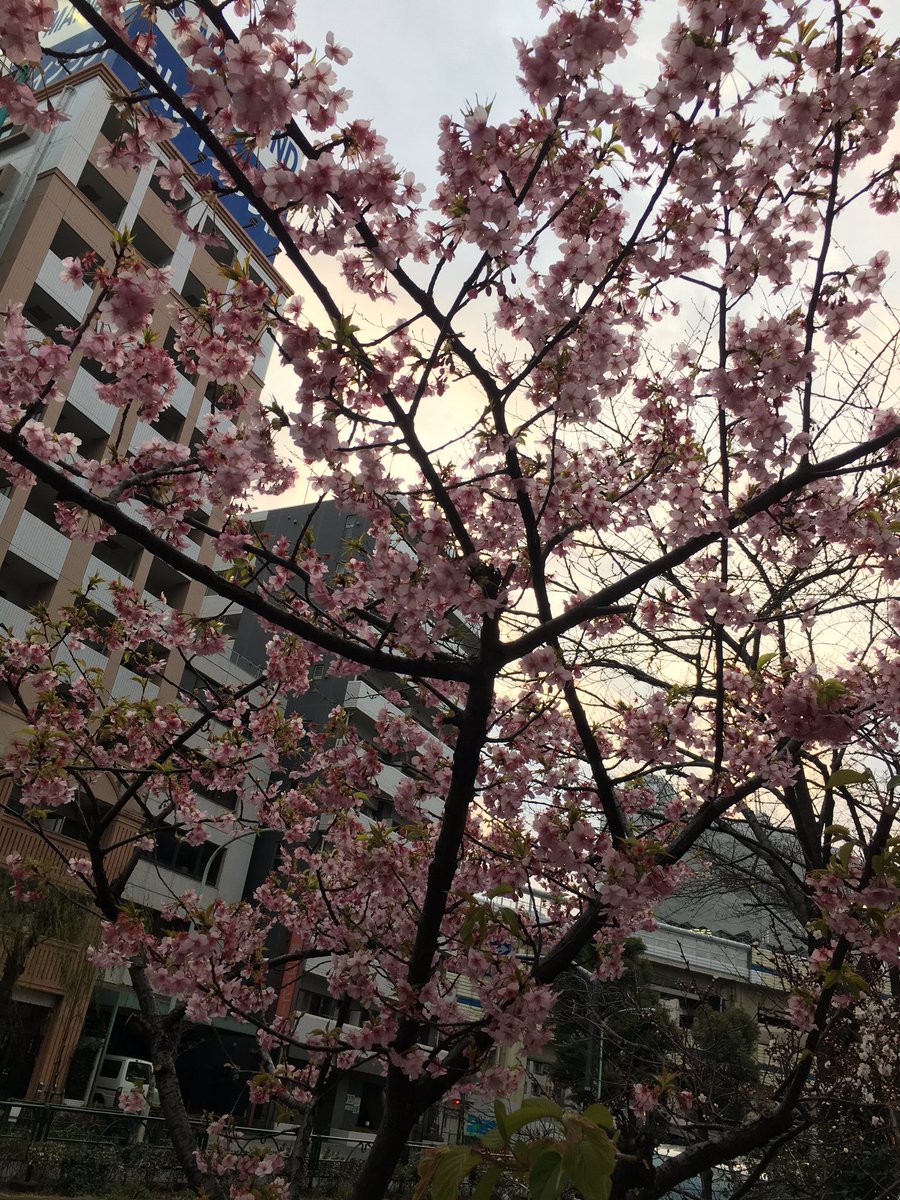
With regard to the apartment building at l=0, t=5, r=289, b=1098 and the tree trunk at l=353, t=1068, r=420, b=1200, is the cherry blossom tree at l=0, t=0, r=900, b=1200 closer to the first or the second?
the tree trunk at l=353, t=1068, r=420, b=1200

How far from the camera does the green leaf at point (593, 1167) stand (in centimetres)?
147

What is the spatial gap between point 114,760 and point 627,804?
4497 mm

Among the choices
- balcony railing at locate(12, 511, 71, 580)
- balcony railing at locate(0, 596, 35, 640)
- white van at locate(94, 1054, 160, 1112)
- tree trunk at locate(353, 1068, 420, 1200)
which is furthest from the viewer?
balcony railing at locate(12, 511, 71, 580)

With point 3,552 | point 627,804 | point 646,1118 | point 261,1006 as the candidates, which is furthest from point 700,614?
point 3,552

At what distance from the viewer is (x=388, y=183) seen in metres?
3.69

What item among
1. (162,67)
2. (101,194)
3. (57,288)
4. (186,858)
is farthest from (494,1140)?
(101,194)

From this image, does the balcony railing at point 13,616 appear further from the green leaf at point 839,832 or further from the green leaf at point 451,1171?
the green leaf at point 451,1171

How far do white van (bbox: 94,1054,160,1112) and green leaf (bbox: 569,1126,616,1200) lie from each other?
23.0m

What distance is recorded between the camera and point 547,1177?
59.6 inches

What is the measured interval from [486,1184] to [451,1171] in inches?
2.7

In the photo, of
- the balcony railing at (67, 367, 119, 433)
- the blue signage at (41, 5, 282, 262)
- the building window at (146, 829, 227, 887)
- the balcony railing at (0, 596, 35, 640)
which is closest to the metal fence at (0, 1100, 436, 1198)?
the building window at (146, 829, 227, 887)

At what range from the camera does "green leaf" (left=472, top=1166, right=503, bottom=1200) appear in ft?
5.20

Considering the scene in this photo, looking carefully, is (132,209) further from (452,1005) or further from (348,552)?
(452,1005)

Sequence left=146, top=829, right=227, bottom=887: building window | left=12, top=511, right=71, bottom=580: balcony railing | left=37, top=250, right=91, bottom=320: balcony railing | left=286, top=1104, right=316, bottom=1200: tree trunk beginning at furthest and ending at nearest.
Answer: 1. left=146, top=829, right=227, bottom=887: building window
2. left=37, top=250, right=91, bottom=320: balcony railing
3. left=12, top=511, right=71, bottom=580: balcony railing
4. left=286, top=1104, right=316, bottom=1200: tree trunk
